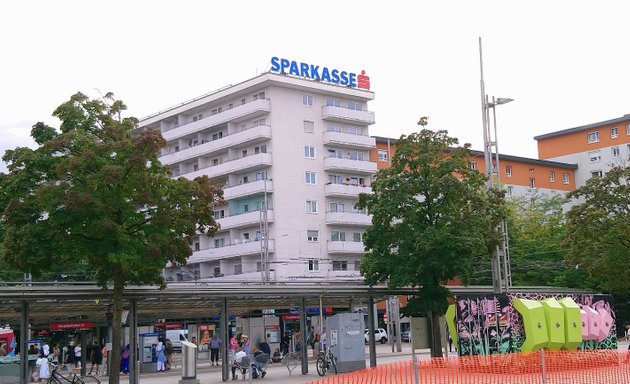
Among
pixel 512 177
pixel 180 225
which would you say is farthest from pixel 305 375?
pixel 512 177

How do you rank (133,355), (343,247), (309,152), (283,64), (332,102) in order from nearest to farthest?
(133,355), (343,247), (283,64), (309,152), (332,102)

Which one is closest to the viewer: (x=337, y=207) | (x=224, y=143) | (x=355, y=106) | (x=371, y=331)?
(x=371, y=331)

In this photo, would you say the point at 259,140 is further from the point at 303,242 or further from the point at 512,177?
the point at 512,177

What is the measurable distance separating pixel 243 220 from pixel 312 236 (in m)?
6.67

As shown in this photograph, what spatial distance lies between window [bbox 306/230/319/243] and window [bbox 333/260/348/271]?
2.88 m

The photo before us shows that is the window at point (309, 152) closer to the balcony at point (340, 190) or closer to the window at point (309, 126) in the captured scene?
the window at point (309, 126)

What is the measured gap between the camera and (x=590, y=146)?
102375mm

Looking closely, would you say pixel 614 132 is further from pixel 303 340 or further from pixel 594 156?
pixel 303 340

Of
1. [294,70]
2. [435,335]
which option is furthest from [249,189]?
[435,335]

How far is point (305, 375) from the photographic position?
3322cm

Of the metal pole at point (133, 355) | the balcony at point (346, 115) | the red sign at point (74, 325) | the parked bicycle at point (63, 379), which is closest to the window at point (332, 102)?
the balcony at point (346, 115)

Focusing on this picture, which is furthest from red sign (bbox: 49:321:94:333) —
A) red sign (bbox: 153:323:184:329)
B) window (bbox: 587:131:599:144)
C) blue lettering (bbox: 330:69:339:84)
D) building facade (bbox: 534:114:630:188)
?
window (bbox: 587:131:599:144)

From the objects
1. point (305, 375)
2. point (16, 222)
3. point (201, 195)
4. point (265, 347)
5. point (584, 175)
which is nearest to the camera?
point (16, 222)

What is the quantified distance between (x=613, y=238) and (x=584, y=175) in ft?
220
